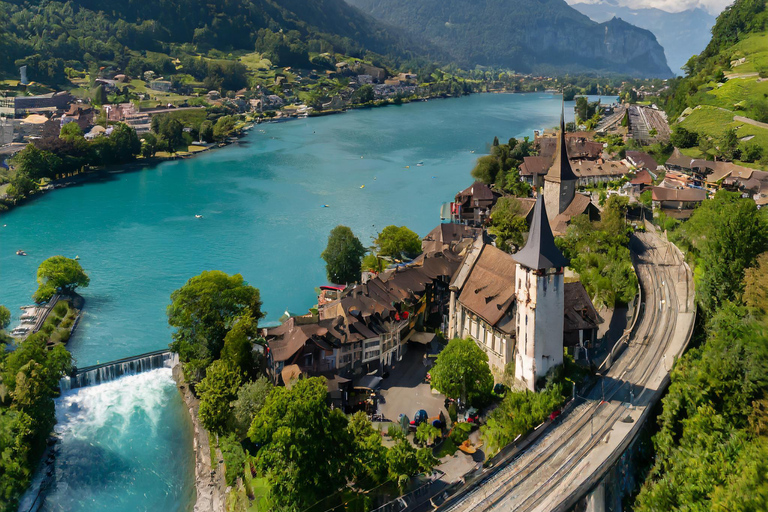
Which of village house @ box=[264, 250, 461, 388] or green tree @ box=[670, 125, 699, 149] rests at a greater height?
green tree @ box=[670, 125, 699, 149]

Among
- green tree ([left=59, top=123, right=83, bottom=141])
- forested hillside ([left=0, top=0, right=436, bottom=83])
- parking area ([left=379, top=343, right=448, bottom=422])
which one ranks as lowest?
parking area ([left=379, top=343, right=448, bottom=422])

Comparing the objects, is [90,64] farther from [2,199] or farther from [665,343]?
[665,343]

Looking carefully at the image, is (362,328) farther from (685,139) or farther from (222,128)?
(222,128)

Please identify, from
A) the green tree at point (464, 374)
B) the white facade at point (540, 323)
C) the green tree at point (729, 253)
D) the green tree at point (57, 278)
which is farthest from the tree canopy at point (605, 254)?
the green tree at point (57, 278)

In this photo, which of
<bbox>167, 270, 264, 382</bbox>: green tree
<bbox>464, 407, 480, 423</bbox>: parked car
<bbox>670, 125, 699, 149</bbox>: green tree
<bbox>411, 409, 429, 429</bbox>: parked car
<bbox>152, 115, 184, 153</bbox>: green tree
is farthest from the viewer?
<bbox>152, 115, 184, 153</bbox>: green tree

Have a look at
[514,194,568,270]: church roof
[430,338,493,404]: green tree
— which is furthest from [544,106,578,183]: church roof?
[430,338,493,404]: green tree

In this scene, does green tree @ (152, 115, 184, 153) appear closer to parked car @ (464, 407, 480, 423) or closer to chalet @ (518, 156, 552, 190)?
chalet @ (518, 156, 552, 190)

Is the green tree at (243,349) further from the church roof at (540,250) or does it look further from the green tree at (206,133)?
the green tree at (206,133)
